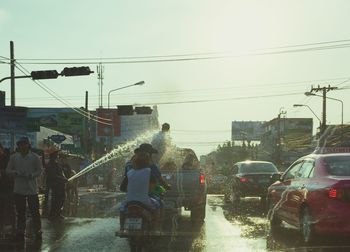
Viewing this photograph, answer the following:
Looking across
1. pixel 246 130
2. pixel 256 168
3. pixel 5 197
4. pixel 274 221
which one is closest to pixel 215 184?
pixel 256 168

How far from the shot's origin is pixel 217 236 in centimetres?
1127

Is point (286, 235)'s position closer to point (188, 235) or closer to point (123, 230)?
point (188, 235)

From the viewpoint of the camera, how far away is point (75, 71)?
22531mm

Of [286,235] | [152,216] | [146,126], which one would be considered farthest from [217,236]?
[146,126]

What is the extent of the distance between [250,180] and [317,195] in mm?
11342

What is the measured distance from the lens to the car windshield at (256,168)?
70.6 ft

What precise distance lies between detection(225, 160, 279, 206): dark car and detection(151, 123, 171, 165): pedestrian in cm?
578

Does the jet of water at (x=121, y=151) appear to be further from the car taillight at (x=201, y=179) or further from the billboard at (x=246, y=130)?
the billboard at (x=246, y=130)

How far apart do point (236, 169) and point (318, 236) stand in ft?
42.0

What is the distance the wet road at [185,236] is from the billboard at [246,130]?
9933 centimetres

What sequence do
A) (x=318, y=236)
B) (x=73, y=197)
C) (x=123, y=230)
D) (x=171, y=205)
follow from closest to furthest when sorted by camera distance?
(x=123, y=230)
(x=318, y=236)
(x=171, y=205)
(x=73, y=197)

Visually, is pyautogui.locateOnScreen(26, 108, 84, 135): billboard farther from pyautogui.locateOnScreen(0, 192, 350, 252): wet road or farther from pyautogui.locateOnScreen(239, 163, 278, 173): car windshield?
pyautogui.locateOnScreen(0, 192, 350, 252): wet road

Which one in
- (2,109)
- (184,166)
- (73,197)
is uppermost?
(2,109)

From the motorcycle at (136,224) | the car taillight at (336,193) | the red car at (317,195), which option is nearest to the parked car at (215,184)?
the red car at (317,195)
